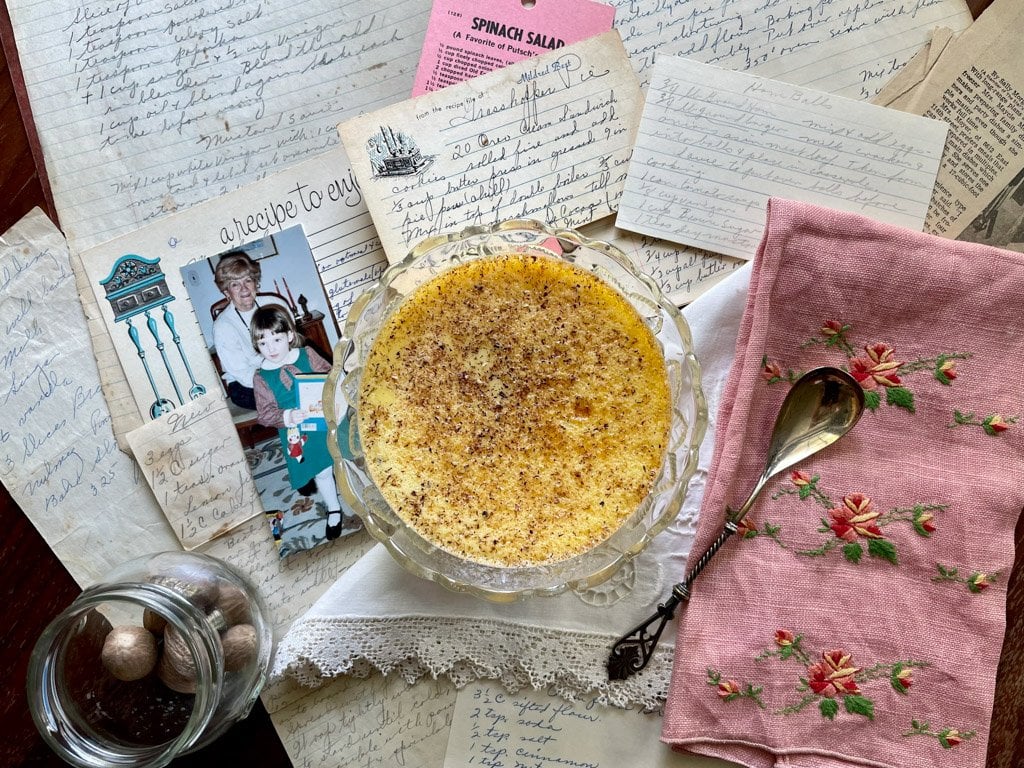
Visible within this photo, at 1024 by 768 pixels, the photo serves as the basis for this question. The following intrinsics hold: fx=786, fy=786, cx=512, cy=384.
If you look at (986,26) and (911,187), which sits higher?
(986,26)

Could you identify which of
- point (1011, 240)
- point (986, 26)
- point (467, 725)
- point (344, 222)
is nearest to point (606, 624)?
point (467, 725)

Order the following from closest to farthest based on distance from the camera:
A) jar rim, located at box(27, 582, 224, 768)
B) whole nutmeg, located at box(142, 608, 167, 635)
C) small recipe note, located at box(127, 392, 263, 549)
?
jar rim, located at box(27, 582, 224, 768), whole nutmeg, located at box(142, 608, 167, 635), small recipe note, located at box(127, 392, 263, 549)

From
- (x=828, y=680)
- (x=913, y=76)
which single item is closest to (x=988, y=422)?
(x=828, y=680)

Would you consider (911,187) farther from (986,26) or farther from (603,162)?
(603,162)

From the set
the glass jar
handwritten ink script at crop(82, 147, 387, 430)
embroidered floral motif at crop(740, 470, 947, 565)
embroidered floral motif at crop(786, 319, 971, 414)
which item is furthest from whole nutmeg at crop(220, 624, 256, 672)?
embroidered floral motif at crop(786, 319, 971, 414)

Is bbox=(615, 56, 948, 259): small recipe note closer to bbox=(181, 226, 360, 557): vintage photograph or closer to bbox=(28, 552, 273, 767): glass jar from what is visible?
bbox=(181, 226, 360, 557): vintage photograph
